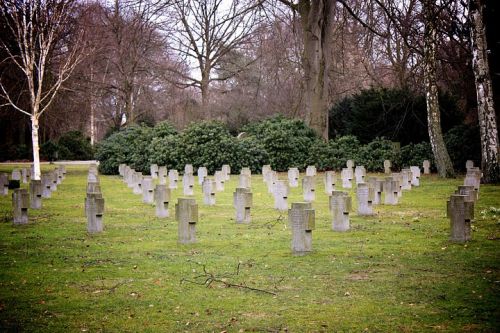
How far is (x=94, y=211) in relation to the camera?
40.4 feet

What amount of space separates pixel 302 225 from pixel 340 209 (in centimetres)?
244

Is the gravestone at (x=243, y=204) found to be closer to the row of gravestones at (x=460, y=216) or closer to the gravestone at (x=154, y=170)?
the row of gravestones at (x=460, y=216)

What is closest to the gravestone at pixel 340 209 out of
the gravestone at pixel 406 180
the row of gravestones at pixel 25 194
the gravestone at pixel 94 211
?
the gravestone at pixel 94 211

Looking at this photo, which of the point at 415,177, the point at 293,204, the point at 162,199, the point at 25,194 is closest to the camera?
the point at 293,204

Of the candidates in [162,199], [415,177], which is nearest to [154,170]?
[415,177]

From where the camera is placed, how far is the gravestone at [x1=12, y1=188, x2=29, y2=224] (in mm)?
13539

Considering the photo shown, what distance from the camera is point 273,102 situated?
5006cm

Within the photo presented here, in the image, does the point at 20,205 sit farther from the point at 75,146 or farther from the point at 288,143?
the point at 75,146

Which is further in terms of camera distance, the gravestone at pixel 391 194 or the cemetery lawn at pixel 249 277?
the gravestone at pixel 391 194

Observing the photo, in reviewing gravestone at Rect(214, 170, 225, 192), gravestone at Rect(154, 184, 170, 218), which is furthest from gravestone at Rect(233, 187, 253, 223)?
gravestone at Rect(214, 170, 225, 192)

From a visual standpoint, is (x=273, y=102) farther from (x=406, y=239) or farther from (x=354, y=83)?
(x=406, y=239)

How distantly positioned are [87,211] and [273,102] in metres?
38.6

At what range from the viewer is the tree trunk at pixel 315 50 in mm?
30953

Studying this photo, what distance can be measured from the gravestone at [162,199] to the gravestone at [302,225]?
17.0 ft
